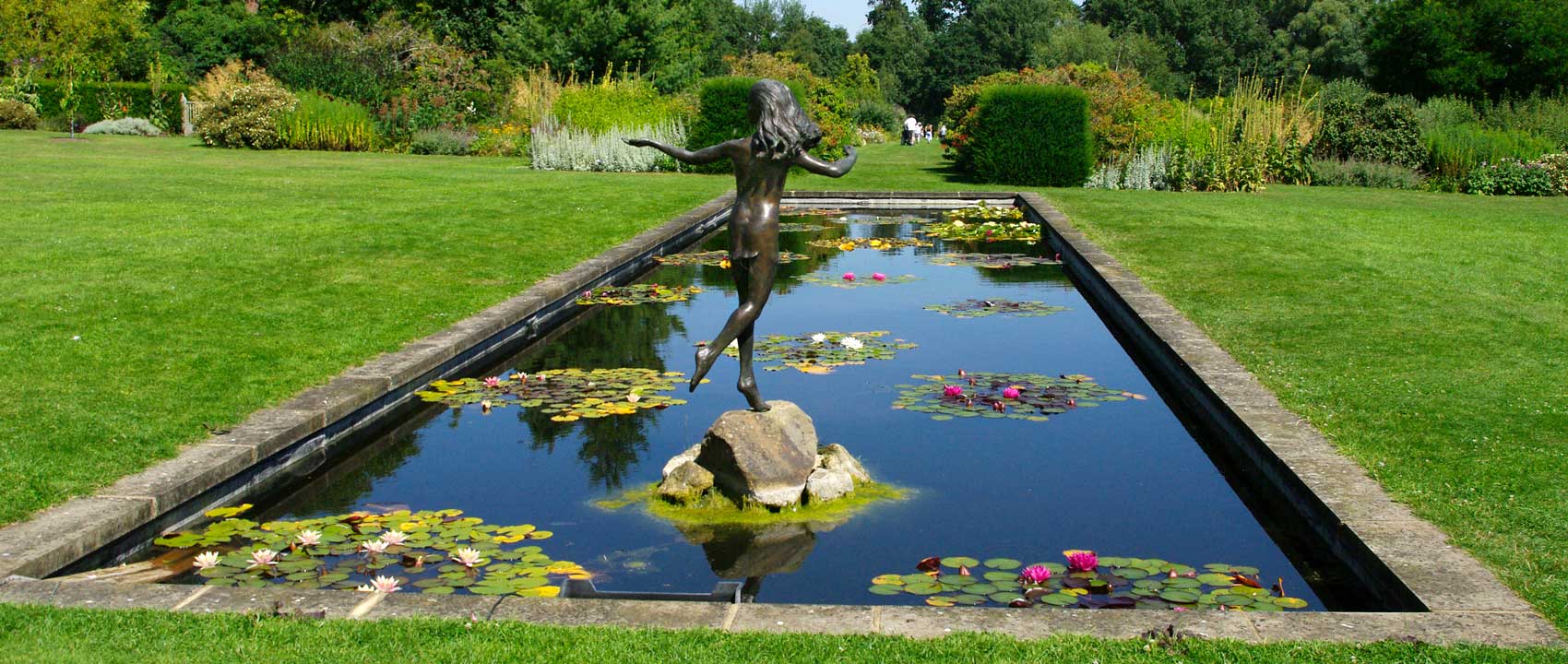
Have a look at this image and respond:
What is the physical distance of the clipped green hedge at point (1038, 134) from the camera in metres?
22.8

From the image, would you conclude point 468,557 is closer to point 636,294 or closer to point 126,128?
point 636,294

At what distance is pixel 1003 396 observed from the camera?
764 centimetres

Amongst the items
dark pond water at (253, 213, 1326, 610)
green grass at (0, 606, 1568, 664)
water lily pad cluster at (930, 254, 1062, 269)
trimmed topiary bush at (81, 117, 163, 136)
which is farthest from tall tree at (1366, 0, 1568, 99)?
trimmed topiary bush at (81, 117, 163, 136)

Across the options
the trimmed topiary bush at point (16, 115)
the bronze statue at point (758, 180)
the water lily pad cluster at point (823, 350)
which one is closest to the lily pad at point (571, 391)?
the water lily pad cluster at point (823, 350)

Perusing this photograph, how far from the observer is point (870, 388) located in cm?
797

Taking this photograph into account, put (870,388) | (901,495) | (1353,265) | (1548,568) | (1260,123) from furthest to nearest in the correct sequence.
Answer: (1260,123) < (1353,265) < (870,388) < (901,495) < (1548,568)

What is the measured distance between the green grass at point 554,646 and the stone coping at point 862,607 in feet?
0.29

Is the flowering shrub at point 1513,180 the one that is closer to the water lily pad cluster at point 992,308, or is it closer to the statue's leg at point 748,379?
the water lily pad cluster at point 992,308

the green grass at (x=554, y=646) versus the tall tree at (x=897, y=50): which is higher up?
the tall tree at (x=897, y=50)

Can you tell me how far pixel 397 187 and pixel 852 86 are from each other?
4061 cm

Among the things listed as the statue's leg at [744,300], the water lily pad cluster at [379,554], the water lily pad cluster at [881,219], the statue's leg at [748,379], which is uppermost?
the statue's leg at [744,300]

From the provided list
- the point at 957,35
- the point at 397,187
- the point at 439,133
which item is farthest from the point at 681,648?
the point at 957,35

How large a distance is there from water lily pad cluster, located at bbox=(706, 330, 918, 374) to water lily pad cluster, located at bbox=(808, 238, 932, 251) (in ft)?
18.3

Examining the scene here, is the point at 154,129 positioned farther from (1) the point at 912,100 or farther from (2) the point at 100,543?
(1) the point at 912,100
